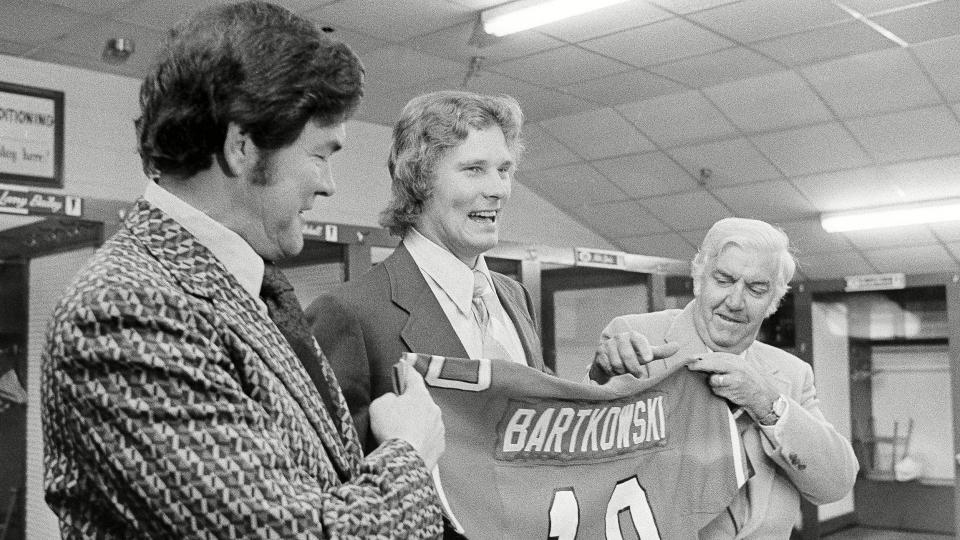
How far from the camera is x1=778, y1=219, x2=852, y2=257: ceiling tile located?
9602 mm

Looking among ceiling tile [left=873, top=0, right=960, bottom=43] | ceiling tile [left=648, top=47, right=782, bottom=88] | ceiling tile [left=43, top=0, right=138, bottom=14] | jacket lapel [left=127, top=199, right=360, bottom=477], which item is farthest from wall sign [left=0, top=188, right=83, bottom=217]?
ceiling tile [left=873, top=0, right=960, bottom=43]

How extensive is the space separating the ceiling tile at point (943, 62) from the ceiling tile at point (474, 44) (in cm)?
262

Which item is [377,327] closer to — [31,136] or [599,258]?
[599,258]

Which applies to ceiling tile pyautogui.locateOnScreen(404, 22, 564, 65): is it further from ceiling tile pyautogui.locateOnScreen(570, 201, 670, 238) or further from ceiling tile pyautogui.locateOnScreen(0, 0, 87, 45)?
ceiling tile pyautogui.locateOnScreen(570, 201, 670, 238)

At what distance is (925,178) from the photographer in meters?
8.60

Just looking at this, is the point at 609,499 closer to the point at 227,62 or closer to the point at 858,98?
the point at 227,62

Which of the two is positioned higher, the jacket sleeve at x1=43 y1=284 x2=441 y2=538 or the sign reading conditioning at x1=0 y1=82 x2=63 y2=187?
the sign reading conditioning at x1=0 y1=82 x2=63 y2=187

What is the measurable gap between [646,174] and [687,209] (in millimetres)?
671

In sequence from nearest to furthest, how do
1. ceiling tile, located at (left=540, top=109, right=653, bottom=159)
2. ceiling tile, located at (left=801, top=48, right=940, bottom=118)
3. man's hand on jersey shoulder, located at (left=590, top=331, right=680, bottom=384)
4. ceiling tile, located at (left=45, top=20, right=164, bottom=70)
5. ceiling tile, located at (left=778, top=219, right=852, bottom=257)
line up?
man's hand on jersey shoulder, located at (left=590, top=331, right=680, bottom=384), ceiling tile, located at (left=45, top=20, right=164, bottom=70), ceiling tile, located at (left=801, top=48, right=940, bottom=118), ceiling tile, located at (left=540, top=109, right=653, bottom=159), ceiling tile, located at (left=778, top=219, right=852, bottom=257)

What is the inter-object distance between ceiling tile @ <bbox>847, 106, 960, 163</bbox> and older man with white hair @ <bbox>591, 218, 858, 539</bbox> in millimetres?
5983

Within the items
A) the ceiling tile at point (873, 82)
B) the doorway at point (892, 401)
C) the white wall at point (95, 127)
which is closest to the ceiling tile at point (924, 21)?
the ceiling tile at point (873, 82)

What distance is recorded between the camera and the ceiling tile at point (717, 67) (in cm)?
729

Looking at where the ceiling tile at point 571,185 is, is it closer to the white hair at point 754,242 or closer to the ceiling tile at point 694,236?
the ceiling tile at point 694,236

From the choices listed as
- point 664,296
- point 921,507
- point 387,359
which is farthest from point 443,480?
point 921,507
